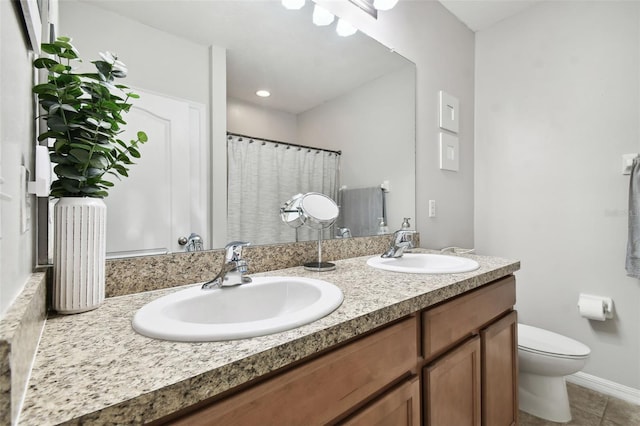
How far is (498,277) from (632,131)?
52.6 inches

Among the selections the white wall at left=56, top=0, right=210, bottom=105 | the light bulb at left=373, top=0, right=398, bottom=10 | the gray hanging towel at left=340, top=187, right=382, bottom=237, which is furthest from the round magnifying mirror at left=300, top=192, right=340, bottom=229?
the light bulb at left=373, top=0, right=398, bottom=10

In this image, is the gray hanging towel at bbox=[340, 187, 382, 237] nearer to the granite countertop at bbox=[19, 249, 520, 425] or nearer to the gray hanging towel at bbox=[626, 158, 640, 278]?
the granite countertop at bbox=[19, 249, 520, 425]

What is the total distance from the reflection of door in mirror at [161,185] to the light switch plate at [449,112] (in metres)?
1.58

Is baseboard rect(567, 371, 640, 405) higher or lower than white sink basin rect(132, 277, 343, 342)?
lower

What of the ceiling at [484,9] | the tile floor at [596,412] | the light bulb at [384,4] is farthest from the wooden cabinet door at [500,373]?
the ceiling at [484,9]

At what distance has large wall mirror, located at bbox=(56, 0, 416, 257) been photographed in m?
0.88

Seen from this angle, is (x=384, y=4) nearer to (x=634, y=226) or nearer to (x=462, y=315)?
(x=462, y=315)

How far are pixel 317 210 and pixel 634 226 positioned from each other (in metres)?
1.71

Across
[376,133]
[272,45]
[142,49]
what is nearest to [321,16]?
[272,45]

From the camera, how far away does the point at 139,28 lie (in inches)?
35.5

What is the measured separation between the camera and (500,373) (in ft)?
4.02

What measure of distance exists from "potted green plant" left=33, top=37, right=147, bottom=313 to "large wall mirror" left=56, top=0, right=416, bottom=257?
20cm

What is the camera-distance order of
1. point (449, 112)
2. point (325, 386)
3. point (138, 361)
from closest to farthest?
point (138, 361), point (325, 386), point (449, 112)

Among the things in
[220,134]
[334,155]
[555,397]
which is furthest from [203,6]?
[555,397]
